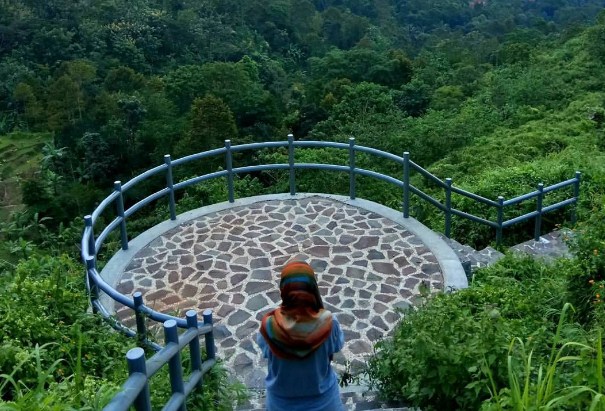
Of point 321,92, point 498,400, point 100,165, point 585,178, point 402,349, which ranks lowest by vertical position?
point 100,165

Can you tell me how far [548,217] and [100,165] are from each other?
77.0 ft

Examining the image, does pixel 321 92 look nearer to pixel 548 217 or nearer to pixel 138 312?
pixel 548 217

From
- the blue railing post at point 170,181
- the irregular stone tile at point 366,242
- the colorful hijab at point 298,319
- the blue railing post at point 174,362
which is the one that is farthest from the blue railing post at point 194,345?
the blue railing post at point 170,181

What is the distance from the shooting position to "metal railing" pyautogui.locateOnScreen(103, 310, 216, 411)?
249 centimetres

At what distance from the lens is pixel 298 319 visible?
10.9 ft

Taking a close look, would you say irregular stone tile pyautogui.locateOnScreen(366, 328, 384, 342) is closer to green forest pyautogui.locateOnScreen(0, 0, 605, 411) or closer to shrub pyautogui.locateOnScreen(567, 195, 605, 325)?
green forest pyautogui.locateOnScreen(0, 0, 605, 411)

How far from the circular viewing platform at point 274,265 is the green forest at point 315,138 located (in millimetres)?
734

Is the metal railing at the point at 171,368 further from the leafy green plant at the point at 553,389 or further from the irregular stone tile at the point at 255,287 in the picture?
the irregular stone tile at the point at 255,287

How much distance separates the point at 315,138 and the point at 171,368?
20561 mm

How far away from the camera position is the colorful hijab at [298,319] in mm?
3256

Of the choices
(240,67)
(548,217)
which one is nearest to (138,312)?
(548,217)

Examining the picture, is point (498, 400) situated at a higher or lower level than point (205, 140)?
higher

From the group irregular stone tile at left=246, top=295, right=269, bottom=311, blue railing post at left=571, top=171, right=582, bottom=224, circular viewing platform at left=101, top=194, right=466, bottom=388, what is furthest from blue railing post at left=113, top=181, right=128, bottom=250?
blue railing post at left=571, top=171, right=582, bottom=224

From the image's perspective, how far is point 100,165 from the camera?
29.7 m
